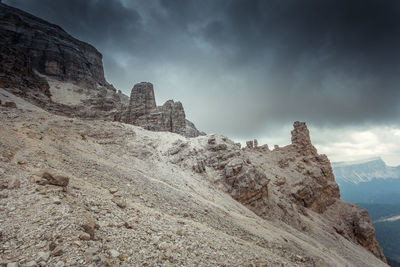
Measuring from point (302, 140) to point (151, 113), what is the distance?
166ft

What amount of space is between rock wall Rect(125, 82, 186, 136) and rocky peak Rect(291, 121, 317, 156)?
38.2 m

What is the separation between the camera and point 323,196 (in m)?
46.0

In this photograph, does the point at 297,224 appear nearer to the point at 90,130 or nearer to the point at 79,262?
the point at 79,262

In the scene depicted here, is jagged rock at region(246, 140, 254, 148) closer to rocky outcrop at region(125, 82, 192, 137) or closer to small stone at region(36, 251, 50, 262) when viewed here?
rocky outcrop at region(125, 82, 192, 137)

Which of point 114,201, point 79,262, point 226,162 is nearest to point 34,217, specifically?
point 79,262

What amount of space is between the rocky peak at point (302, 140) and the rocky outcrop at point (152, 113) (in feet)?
125

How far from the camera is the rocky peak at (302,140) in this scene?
183 feet

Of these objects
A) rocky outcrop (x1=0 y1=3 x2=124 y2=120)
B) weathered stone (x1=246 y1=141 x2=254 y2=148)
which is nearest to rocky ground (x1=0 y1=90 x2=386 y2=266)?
rocky outcrop (x1=0 y1=3 x2=124 y2=120)

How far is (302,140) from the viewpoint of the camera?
5644 cm

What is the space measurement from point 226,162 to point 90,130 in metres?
20.1

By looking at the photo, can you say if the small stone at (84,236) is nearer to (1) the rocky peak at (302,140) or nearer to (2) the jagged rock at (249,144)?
(1) the rocky peak at (302,140)

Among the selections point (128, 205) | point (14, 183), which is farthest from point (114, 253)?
point (14, 183)

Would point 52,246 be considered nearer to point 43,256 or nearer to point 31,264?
point 43,256

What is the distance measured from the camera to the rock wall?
51562 mm
